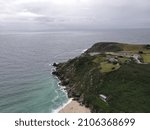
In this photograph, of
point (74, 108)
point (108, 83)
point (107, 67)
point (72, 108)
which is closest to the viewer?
point (74, 108)

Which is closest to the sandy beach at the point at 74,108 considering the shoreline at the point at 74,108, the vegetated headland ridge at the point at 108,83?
the shoreline at the point at 74,108

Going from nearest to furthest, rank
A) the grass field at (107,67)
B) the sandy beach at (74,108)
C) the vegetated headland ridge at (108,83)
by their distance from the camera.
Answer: the vegetated headland ridge at (108,83) → the sandy beach at (74,108) → the grass field at (107,67)

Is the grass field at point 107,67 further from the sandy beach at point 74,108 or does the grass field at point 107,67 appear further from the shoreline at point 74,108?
the sandy beach at point 74,108

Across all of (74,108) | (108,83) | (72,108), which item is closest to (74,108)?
(74,108)

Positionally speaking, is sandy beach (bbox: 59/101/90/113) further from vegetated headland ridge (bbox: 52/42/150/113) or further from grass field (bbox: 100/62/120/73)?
grass field (bbox: 100/62/120/73)

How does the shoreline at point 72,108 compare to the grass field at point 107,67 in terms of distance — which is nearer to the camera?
the shoreline at point 72,108

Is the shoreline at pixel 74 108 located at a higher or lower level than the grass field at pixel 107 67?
lower

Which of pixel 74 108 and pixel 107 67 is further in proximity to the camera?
pixel 107 67

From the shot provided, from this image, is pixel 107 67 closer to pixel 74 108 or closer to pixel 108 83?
pixel 108 83

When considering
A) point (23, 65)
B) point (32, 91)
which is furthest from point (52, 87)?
point (23, 65)
